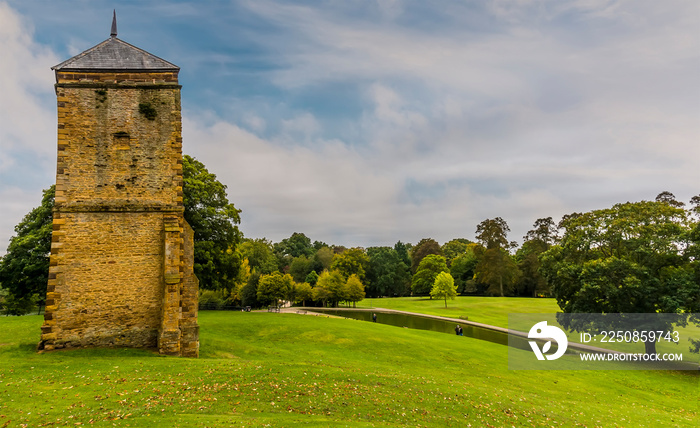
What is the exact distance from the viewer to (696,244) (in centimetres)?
2400

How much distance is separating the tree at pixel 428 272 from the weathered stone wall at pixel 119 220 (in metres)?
71.7

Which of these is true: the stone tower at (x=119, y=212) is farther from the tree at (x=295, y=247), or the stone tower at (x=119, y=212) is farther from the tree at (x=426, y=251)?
the tree at (x=295, y=247)

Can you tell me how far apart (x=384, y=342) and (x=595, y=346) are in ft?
62.3

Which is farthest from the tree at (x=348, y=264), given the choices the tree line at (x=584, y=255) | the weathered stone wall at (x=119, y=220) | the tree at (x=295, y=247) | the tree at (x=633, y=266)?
the weathered stone wall at (x=119, y=220)

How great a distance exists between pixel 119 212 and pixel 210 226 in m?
16.0

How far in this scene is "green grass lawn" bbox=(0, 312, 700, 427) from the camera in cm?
957

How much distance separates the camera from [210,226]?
3250 centimetres

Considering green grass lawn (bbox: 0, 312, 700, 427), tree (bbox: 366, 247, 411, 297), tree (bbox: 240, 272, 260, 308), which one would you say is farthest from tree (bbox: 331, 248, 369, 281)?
green grass lawn (bbox: 0, 312, 700, 427)

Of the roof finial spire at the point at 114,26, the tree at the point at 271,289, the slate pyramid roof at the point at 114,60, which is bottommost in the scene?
the tree at the point at 271,289

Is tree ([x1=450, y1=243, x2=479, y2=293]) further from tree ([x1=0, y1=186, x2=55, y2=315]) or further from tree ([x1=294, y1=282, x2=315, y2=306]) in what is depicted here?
tree ([x1=0, y1=186, x2=55, y2=315])

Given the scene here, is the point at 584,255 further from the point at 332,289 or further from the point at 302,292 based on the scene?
the point at 302,292

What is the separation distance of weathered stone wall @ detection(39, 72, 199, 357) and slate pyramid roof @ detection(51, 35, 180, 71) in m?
0.33

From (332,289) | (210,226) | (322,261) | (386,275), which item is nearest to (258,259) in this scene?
(322,261)

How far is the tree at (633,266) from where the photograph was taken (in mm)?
24484
